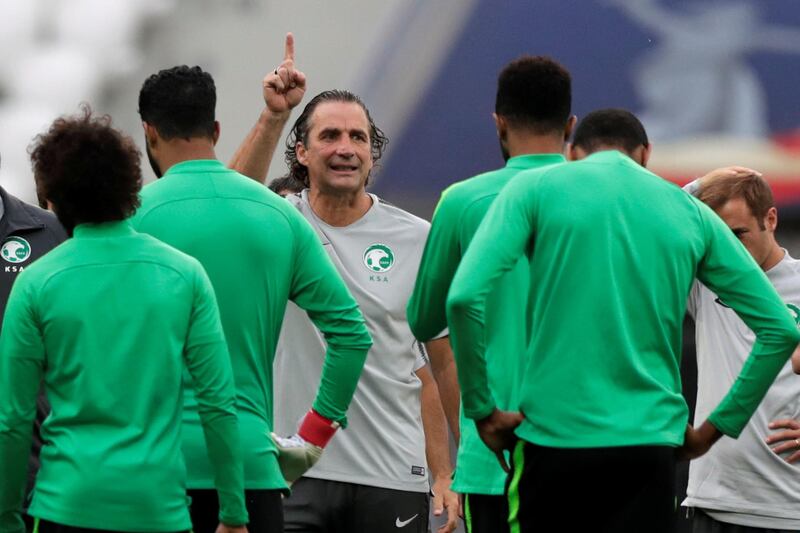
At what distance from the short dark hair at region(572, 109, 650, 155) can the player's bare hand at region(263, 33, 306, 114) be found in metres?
0.99

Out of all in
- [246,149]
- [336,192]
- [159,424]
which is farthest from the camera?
[336,192]

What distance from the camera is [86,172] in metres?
3.38

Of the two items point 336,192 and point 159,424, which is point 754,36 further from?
point 159,424

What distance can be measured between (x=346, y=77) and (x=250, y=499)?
10.9 feet

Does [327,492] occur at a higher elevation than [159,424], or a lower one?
lower

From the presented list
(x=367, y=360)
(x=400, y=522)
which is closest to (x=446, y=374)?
(x=367, y=360)

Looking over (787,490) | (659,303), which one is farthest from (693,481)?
(659,303)

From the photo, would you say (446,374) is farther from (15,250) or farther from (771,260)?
(15,250)

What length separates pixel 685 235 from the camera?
3.48 m

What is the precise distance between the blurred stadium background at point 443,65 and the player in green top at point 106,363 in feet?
10.9

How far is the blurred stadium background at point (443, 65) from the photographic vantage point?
6.70 meters

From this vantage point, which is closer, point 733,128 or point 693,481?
point 693,481

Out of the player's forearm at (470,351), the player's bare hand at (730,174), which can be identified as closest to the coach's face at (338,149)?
the player's bare hand at (730,174)

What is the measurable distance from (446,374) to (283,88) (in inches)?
46.6
